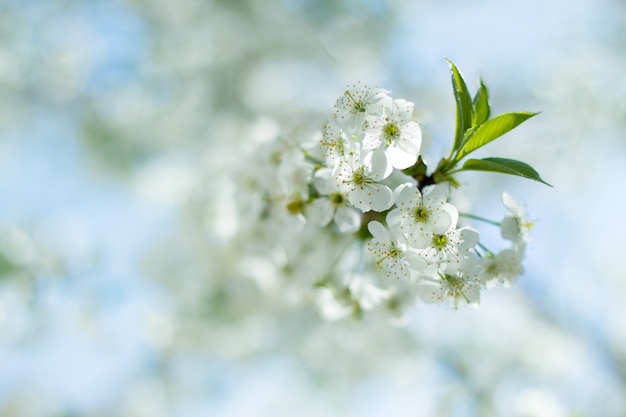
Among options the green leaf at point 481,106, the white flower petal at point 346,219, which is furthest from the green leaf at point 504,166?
the white flower petal at point 346,219

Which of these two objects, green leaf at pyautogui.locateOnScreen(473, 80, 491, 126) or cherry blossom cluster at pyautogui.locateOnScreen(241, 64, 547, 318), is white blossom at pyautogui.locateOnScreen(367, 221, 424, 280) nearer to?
cherry blossom cluster at pyautogui.locateOnScreen(241, 64, 547, 318)

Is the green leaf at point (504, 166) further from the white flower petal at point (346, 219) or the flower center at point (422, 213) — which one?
the white flower petal at point (346, 219)

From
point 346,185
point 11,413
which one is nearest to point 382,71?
point 346,185

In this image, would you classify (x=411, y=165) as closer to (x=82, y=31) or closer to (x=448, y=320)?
(x=448, y=320)

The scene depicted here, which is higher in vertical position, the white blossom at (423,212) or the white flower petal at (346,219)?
the white flower petal at (346,219)

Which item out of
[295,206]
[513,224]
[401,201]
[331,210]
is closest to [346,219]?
[331,210]

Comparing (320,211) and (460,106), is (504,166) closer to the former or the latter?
(460,106)
